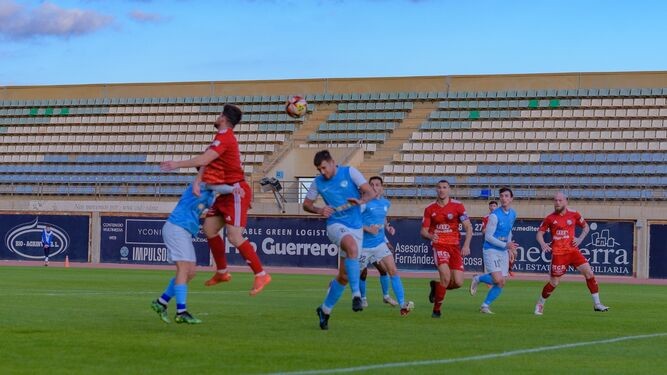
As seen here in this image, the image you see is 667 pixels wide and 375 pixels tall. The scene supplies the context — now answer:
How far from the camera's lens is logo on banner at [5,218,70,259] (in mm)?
48156

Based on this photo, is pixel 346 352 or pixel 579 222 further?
pixel 579 222

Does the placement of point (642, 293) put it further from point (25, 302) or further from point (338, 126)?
point (338, 126)

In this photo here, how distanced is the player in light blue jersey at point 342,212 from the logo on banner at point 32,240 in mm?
34746

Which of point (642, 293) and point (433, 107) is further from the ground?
point (433, 107)

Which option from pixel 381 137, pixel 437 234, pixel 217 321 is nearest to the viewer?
pixel 217 321

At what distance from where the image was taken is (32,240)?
159 feet

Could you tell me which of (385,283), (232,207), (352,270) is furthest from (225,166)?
(385,283)

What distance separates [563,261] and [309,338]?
803 centimetres

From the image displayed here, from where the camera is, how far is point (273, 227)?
4559 cm

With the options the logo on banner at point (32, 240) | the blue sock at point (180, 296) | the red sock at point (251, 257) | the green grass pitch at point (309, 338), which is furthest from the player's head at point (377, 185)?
the logo on banner at point (32, 240)

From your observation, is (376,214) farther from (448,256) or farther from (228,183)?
(228,183)

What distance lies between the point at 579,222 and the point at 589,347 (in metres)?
7.83

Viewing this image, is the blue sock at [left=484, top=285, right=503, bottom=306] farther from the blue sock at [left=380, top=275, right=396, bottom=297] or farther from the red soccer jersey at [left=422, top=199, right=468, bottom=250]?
the blue sock at [left=380, top=275, right=396, bottom=297]

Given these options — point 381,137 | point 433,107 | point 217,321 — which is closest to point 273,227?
point 381,137
